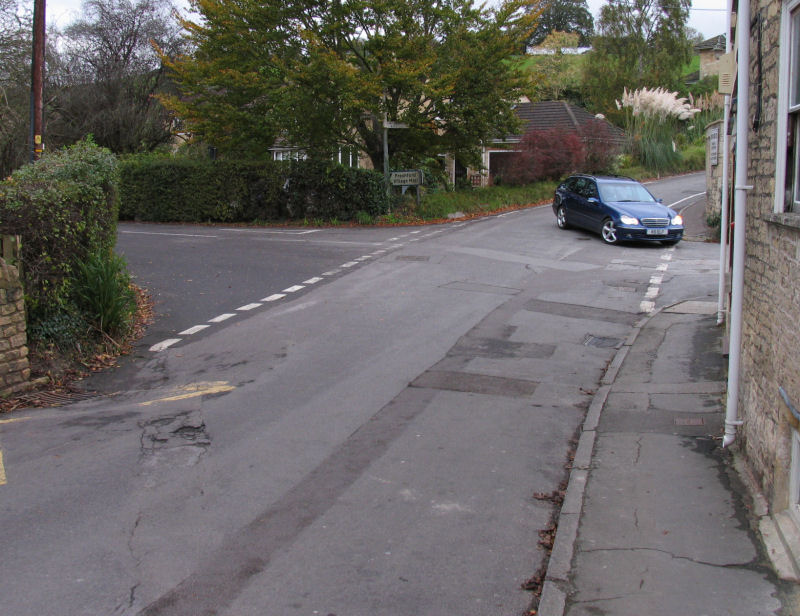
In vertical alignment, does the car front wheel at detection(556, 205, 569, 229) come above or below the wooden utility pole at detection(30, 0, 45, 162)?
below

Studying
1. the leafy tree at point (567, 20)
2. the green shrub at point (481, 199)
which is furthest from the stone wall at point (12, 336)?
the leafy tree at point (567, 20)

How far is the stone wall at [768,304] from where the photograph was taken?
17.1 ft

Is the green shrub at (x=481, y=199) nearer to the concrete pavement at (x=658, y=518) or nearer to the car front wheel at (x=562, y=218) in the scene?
the car front wheel at (x=562, y=218)

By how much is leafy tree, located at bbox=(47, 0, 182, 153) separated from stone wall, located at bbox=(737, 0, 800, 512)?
1348 inches

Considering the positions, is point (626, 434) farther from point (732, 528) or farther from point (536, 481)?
point (732, 528)

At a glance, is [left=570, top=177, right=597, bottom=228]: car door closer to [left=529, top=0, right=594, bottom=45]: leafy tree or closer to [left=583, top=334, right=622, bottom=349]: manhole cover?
[left=583, top=334, right=622, bottom=349]: manhole cover

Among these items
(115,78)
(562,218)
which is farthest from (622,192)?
(115,78)

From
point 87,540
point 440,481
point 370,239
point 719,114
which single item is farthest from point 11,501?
point 719,114

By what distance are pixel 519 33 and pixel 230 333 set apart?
18.3 metres

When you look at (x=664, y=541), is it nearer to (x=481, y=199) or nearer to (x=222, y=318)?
(x=222, y=318)

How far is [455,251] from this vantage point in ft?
62.1

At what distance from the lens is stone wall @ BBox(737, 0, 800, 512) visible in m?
5.22

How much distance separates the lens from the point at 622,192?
71.4 ft

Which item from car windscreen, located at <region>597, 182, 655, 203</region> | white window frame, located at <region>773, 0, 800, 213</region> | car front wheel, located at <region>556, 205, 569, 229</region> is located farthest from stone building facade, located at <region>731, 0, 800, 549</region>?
car front wheel, located at <region>556, 205, 569, 229</region>
